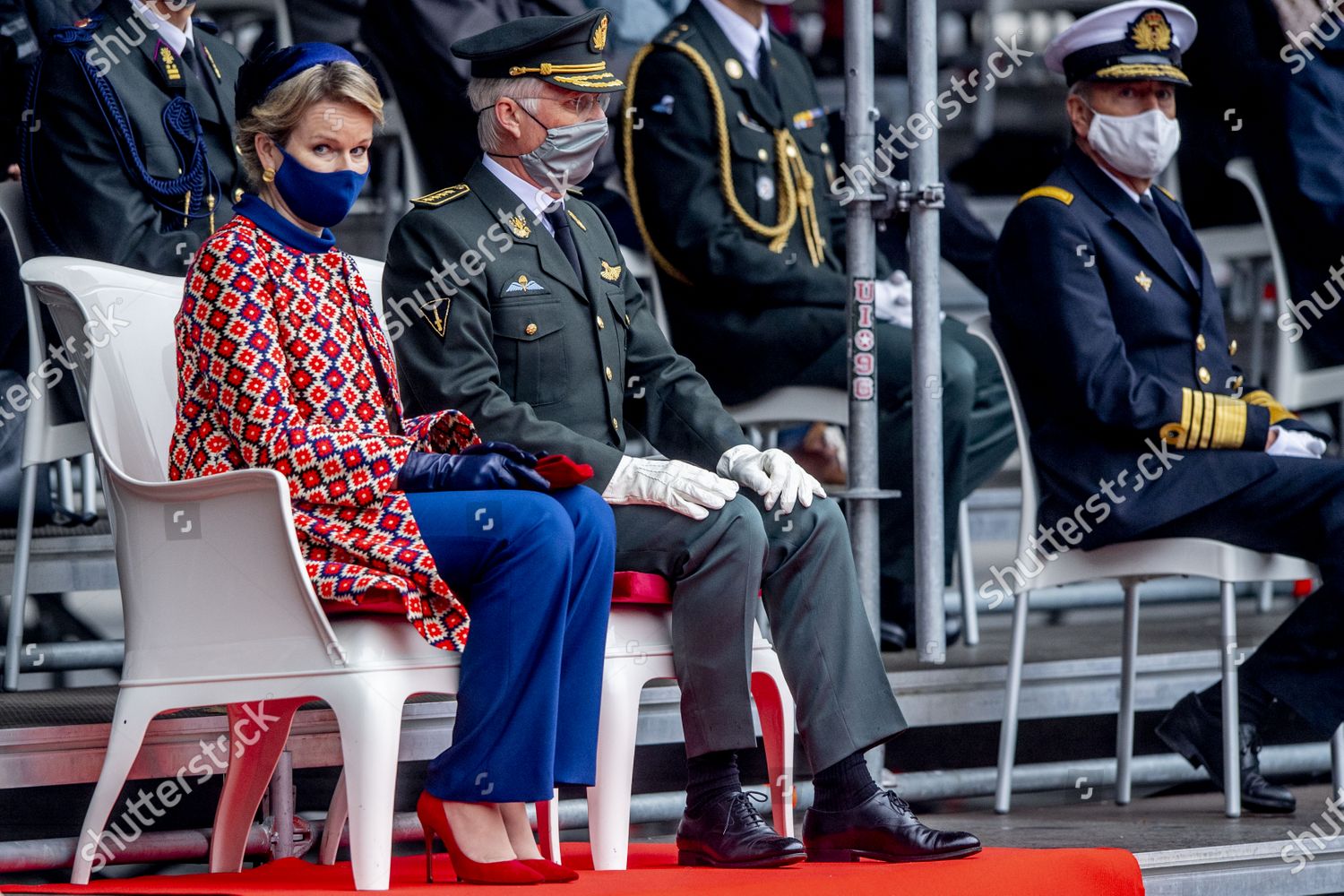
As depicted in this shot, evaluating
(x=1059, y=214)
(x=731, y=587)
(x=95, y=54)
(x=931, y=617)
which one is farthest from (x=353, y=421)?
(x=1059, y=214)

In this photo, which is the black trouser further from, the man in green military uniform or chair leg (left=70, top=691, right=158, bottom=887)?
chair leg (left=70, top=691, right=158, bottom=887)

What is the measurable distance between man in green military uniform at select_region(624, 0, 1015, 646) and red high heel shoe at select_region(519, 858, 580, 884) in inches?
64.0

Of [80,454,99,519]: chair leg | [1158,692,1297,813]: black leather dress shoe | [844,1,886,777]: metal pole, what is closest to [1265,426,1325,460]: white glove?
[1158,692,1297,813]: black leather dress shoe

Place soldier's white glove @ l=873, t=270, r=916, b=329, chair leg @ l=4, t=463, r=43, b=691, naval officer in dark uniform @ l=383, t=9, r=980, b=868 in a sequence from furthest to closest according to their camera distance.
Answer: soldier's white glove @ l=873, t=270, r=916, b=329 < chair leg @ l=4, t=463, r=43, b=691 < naval officer in dark uniform @ l=383, t=9, r=980, b=868

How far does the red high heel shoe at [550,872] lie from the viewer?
2709 millimetres

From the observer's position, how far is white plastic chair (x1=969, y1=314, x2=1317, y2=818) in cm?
371

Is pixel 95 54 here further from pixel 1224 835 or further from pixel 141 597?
pixel 1224 835

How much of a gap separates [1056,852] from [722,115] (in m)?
1.95

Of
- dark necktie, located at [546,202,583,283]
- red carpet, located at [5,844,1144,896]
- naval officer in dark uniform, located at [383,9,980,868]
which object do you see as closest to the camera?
red carpet, located at [5,844,1144,896]

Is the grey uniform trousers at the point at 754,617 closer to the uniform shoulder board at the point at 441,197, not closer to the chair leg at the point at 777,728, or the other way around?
the chair leg at the point at 777,728

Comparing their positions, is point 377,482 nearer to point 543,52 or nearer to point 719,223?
point 543,52

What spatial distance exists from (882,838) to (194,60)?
198 cm

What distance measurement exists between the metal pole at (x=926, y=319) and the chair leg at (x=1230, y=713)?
1.73 feet

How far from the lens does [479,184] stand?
3197 millimetres
